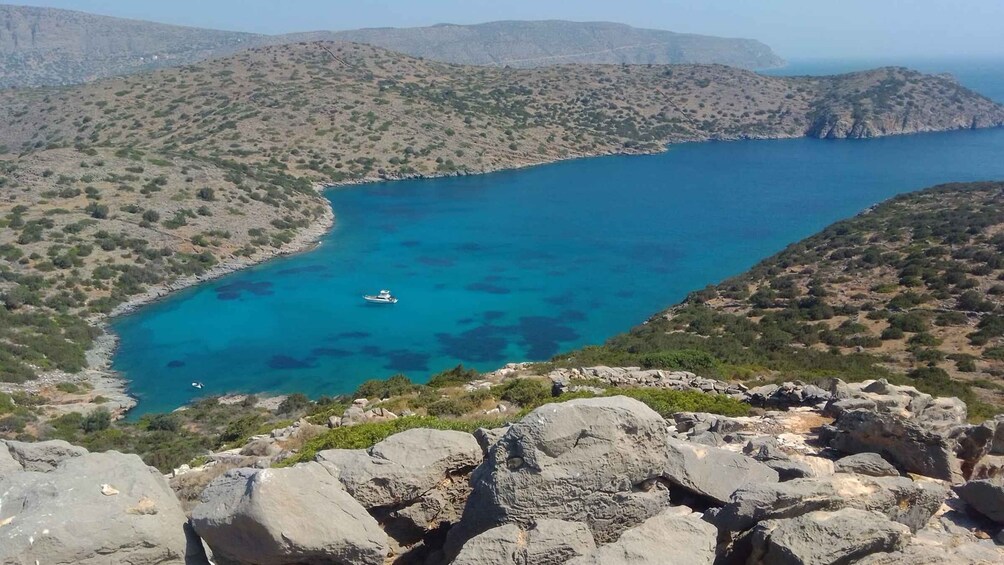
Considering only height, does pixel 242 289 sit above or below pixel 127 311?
above

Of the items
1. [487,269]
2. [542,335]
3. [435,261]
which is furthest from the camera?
[435,261]

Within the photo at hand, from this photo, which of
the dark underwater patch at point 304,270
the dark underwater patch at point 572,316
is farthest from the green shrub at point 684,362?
the dark underwater patch at point 304,270

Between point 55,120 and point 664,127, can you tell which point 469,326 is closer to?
point 55,120

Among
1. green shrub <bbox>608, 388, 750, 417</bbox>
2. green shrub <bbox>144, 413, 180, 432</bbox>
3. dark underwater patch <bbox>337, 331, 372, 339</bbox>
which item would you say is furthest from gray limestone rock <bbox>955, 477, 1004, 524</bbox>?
dark underwater patch <bbox>337, 331, 372, 339</bbox>

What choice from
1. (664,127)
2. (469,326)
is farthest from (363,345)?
(664,127)

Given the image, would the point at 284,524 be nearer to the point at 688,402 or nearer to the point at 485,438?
the point at 485,438

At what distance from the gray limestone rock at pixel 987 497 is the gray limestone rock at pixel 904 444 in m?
1.64

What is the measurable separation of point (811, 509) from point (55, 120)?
12131cm

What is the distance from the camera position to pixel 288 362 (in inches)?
1528

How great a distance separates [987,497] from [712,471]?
12.9ft

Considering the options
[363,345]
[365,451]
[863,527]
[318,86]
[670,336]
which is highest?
[318,86]

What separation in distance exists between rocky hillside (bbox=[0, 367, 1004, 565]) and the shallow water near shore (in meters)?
26.8

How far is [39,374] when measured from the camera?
33719mm

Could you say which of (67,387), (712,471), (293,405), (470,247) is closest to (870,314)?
(293,405)
